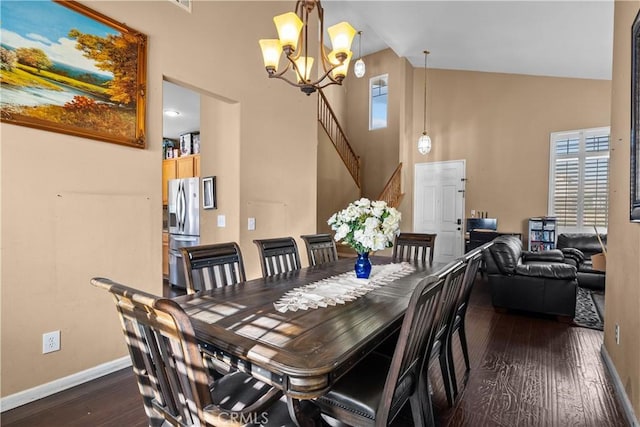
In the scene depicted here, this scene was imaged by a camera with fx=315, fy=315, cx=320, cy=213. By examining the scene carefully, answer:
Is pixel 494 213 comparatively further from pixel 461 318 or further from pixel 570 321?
pixel 461 318

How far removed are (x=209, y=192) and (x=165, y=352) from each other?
2.85 meters

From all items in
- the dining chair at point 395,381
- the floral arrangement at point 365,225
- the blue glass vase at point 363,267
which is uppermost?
the floral arrangement at point 365,225

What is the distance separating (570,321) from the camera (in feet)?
11.4

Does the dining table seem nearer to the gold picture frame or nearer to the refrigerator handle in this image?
the gold picture frame

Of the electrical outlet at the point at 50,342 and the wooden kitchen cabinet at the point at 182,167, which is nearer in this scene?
the electrical outlet at the point at 50,342

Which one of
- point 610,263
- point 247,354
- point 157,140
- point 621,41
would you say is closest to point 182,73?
point 157,140

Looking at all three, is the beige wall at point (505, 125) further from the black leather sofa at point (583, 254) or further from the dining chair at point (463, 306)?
the dining chair at point (463, 306)

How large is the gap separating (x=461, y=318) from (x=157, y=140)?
9.17 ft

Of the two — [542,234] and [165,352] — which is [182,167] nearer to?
[165,352]

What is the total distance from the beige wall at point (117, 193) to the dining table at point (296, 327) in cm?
112

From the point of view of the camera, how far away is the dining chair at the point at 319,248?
2.83 m

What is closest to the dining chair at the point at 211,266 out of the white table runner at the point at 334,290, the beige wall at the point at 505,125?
the white table runner at the point at 334,290

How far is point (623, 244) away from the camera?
83.2 inches

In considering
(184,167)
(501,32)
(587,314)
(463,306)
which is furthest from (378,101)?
(463,306)
